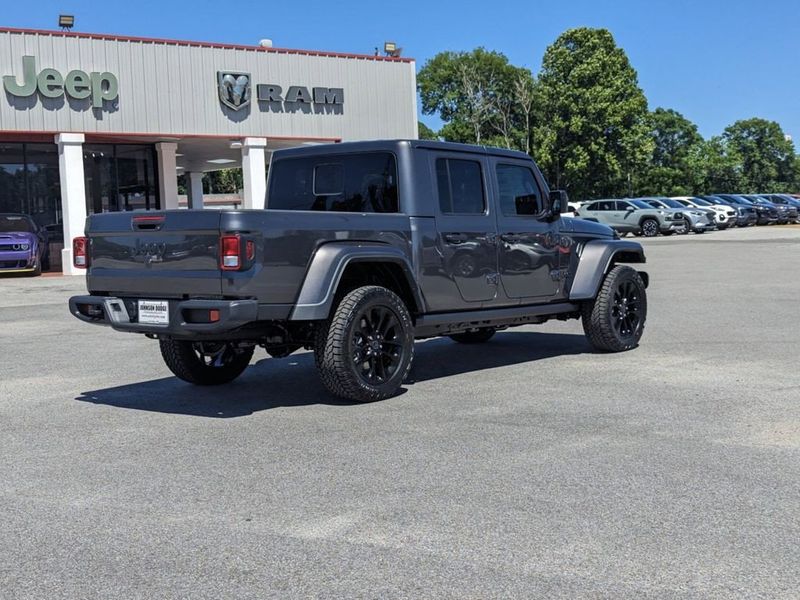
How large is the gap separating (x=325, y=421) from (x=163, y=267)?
1542mm

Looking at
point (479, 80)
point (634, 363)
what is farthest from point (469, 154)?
point (479, 80)

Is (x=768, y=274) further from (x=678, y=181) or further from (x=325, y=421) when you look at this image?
→ (x=678, y=181)

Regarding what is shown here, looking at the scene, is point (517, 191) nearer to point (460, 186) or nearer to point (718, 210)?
point (460, 186)

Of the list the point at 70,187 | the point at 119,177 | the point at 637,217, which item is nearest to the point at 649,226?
the point at 637,217

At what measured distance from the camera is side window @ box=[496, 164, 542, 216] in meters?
8.40

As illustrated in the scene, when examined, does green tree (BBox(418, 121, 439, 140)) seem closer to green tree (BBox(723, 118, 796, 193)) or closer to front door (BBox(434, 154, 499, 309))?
green tree (BBox(723, 118, 796, 193))

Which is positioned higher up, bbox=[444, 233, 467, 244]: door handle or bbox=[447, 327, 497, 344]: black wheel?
bbox=[444, 233, 467, 244]: door handle

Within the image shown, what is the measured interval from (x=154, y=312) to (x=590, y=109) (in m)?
52.9

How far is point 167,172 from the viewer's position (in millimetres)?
27703

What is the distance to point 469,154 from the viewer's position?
8133mm

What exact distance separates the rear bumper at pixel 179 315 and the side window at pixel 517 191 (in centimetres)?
298

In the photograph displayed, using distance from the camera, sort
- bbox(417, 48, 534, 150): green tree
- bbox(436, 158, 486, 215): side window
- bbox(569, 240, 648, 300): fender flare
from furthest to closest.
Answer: bbox(417, 48, 534, 150): green tree, bbox(569, 240, 648, 300): fender flare, bbox(436, 158, 486, 215): side window

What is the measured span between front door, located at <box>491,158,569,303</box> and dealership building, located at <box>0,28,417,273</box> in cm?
1816

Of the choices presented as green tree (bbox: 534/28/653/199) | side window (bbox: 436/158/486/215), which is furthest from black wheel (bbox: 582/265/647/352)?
green tree (bbox: 534/28/653/199)
